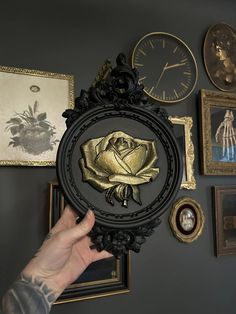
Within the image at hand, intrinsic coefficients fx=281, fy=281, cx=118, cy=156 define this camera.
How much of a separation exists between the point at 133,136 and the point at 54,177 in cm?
49

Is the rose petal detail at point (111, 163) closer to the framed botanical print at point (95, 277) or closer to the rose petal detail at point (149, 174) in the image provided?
the rose petal detail at point (149, 174)

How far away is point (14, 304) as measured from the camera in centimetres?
63

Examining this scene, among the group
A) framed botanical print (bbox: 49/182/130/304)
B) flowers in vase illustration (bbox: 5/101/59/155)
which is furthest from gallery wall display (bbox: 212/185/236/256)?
flowers in vase illustration (bbox: 5/101/59/155)

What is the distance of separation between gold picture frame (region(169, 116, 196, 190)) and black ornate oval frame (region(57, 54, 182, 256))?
22.4 inches

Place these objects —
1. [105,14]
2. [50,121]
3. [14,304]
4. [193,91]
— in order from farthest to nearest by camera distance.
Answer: [193,91] < [105,14] < [50,121] < [14,304]

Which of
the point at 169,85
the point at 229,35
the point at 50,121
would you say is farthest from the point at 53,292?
the point at 229,35

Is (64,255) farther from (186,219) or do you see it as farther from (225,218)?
(225,218)

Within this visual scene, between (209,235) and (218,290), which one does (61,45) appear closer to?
(209,235)

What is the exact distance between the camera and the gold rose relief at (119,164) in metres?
0.71

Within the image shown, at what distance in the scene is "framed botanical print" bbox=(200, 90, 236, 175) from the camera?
4.45 ft

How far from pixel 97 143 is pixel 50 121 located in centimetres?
47

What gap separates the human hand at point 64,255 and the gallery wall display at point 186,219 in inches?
23.3

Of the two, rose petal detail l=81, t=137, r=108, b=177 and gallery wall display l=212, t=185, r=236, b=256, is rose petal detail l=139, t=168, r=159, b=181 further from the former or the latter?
gallery wall display l=212, t=185, r=236, b=256

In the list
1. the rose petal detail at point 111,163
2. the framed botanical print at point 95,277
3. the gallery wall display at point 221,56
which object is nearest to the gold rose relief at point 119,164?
the rose petal detail at point 111,163
